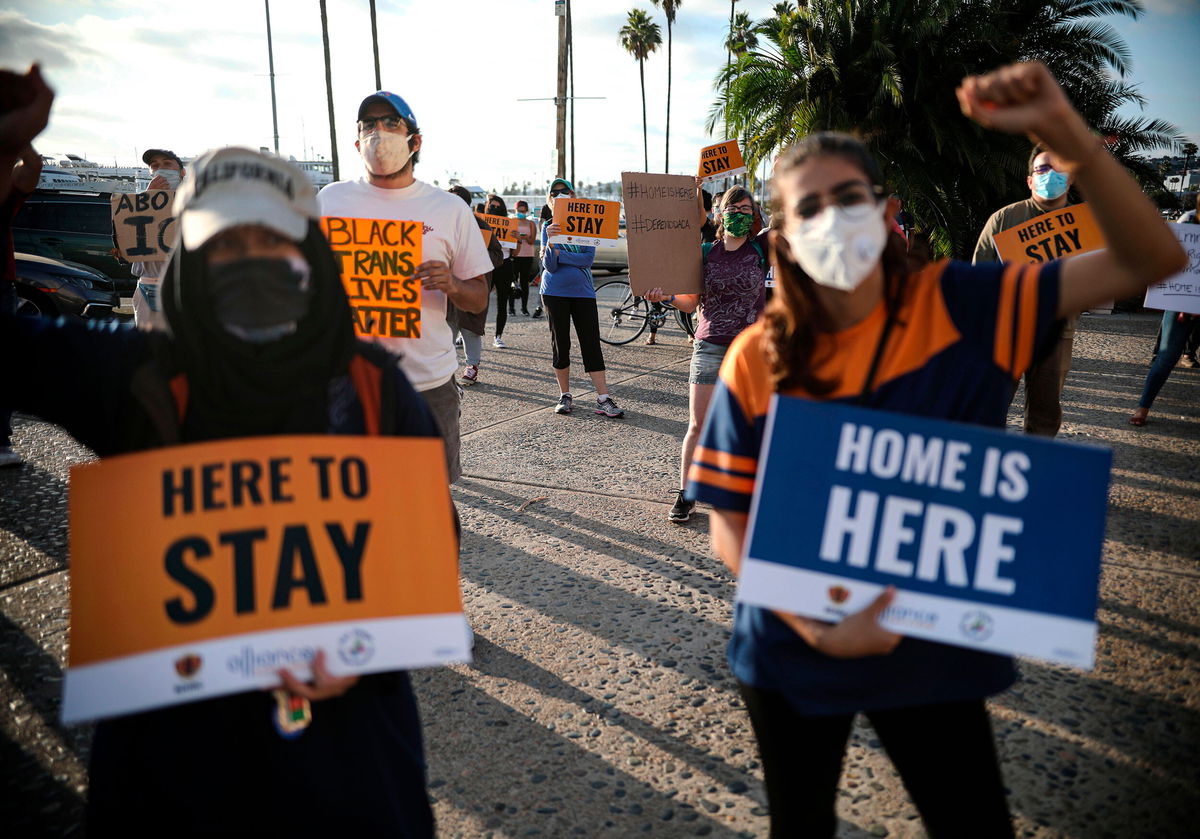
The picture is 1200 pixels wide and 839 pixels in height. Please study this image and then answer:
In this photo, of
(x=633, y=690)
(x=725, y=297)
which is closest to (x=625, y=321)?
(x=725, y=297)

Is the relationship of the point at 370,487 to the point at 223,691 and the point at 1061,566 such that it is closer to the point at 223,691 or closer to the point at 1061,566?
the point at 223,691

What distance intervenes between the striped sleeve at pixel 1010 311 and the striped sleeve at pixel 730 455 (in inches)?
18.3

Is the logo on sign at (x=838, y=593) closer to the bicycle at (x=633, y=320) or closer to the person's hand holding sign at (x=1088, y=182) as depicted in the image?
the person's hand holding sign at (x=1088, y=182)

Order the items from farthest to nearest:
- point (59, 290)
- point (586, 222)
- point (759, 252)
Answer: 1. point (59, 290)
2. point (586, 222)
3. point (759, 252)

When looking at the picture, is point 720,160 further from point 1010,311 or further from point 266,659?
point 266,659

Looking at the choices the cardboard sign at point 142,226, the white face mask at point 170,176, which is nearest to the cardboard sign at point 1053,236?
the cardboard sign at point 142,226

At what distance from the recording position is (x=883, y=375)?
5.26ft

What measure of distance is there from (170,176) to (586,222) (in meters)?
3.44

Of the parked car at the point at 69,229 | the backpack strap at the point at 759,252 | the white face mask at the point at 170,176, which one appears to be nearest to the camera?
the backpack strap at the point at 759,252

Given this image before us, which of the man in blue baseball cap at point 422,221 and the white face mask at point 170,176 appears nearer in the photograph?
the man in blue baseball cap at point 422,221

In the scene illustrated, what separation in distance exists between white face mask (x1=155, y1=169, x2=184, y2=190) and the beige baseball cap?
4936 mm

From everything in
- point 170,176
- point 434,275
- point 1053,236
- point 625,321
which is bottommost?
point 625,321

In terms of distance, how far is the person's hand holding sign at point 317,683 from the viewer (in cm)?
138

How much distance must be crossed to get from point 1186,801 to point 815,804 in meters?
1.73
